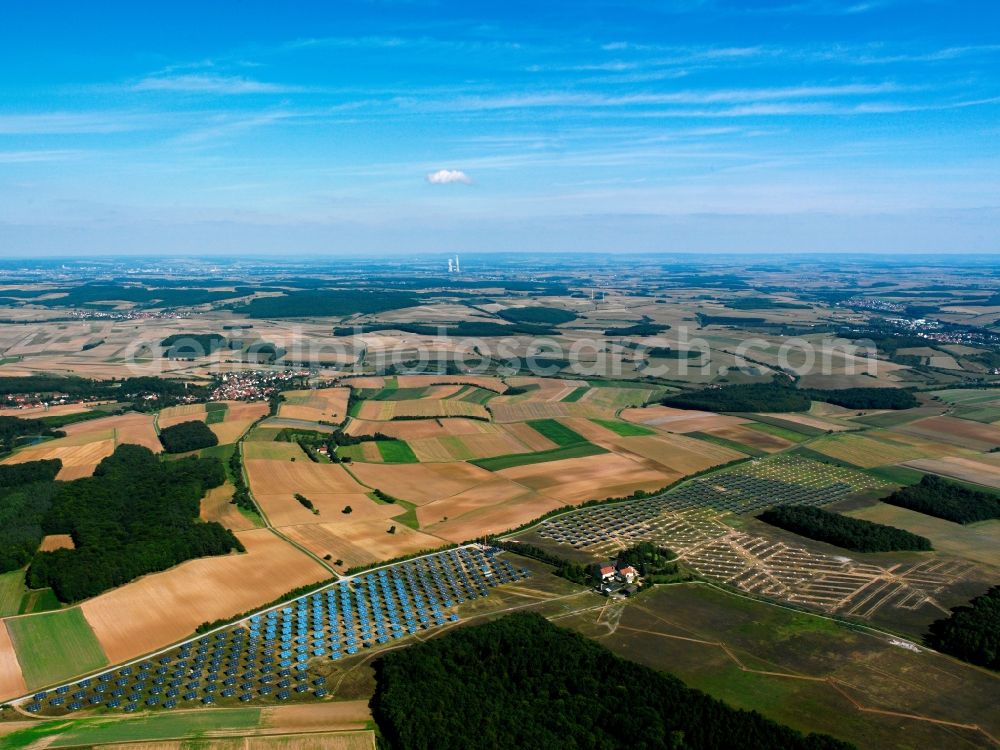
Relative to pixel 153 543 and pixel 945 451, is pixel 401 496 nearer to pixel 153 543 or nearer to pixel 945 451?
pixel 153 543

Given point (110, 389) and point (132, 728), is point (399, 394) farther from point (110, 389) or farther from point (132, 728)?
point (132, 728)

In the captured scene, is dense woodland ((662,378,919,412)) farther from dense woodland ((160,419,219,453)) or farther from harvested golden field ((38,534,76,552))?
harvested golden field ((38,534,76,552))

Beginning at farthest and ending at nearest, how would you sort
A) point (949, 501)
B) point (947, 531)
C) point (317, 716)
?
point (949, 501) < point (947, 531) < point (317, 716)

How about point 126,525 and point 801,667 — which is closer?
point 801,667

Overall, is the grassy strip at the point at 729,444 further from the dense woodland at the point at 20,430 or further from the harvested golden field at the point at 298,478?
the dense woodland at the point at 20,430

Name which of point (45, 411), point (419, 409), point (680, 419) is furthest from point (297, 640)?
point (45, 411)

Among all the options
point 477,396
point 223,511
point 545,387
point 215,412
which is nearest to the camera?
point 223,511
